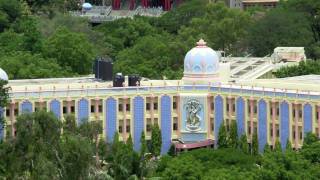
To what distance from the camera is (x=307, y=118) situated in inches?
2753

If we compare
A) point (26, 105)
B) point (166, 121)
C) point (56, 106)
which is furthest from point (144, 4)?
point (26, 105)

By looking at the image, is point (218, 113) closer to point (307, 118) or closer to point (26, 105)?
point (307, 118)

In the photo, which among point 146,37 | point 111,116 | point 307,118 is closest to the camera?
point 307,118

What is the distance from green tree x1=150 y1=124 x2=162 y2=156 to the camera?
74.1m

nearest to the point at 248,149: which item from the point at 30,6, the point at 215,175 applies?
the point at 215,175

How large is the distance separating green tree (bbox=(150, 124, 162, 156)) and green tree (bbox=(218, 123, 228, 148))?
4.00 m

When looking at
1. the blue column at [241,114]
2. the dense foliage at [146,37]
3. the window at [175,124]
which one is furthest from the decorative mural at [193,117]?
the dense foliage at [146,37]

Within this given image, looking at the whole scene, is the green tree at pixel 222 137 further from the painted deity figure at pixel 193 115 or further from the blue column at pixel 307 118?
the blue column at pixel 307 118

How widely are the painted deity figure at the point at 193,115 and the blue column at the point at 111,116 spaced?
4.95m

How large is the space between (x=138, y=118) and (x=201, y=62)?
5.86 metres

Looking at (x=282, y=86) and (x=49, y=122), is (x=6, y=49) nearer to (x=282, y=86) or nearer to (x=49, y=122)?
(x=282, y=86)

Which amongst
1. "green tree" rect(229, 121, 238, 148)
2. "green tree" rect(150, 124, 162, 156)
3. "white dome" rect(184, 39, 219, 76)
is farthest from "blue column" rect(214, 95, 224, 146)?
"green tree" rect(150, 124, 162, 156)

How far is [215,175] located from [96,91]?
1797 cm

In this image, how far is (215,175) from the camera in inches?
2255
